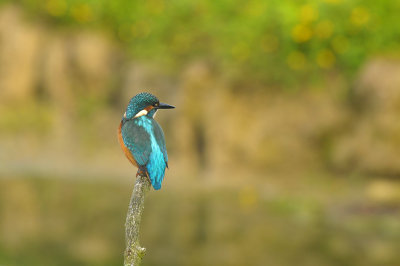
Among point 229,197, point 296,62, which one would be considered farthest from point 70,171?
point 296,62

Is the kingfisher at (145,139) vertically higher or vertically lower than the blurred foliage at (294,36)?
lower

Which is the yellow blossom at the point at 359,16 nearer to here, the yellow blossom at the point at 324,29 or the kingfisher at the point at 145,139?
the yellow blossom at the point at 324,29

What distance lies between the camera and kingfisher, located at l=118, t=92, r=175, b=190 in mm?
4074

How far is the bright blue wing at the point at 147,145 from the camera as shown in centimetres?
407

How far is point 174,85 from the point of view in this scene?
12.8 meters

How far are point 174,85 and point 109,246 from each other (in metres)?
4.55

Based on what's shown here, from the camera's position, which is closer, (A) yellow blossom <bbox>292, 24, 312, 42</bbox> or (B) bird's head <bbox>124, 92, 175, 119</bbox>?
(B) bird's head <bbox>124, 92, 175, 119</bbox>

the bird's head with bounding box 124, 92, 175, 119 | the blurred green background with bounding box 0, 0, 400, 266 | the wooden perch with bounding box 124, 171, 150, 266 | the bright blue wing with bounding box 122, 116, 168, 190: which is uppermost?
the blurred green background with bounding box 0, 0, 400, 266

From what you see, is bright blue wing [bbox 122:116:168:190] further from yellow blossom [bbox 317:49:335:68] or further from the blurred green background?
yellow blossom [bbox 317:49:335:68]

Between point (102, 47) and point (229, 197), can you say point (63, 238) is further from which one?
point (102, 47)

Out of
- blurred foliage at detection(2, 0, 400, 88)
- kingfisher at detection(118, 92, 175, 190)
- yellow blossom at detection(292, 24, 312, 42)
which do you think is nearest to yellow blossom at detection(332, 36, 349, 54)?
blurred foliage at detection(2, 0, 400, 88)

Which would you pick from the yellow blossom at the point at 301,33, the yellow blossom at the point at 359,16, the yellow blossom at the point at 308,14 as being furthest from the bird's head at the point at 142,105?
the yellow blossom at the point at 359,16

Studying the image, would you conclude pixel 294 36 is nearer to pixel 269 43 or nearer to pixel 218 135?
pixel 269 43

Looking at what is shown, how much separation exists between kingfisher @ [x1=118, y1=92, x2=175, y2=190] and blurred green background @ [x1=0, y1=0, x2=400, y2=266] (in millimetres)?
4227
